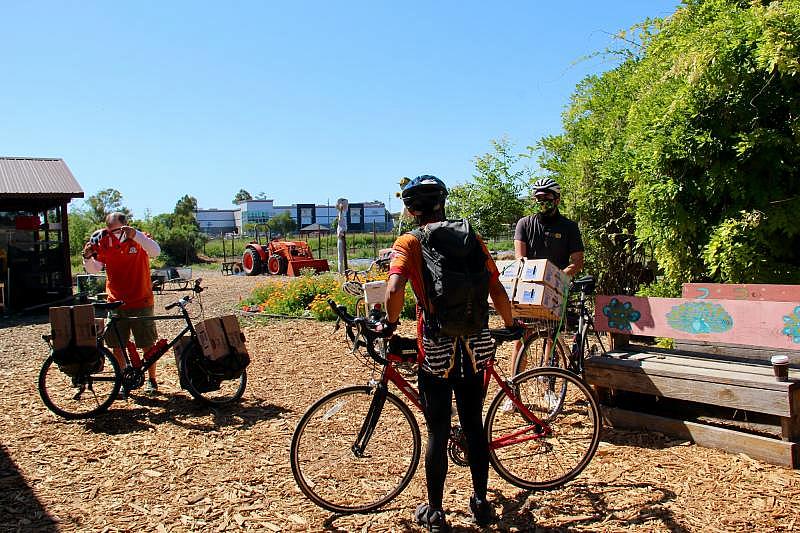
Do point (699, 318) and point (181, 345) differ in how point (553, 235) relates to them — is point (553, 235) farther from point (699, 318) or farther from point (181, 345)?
point (181, 345)

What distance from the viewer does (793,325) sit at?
404 centimetres

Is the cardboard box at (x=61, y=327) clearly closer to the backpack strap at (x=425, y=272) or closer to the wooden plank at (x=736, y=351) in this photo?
the backpack strap at (x=425, y=272)

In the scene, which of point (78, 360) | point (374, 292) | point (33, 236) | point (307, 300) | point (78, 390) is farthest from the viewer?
point (33, 236)

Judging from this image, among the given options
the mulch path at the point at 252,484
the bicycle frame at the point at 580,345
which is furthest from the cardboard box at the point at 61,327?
the bicycle frame at the point at 580,345

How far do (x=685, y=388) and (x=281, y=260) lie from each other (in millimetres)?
19980

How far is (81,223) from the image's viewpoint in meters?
38.6

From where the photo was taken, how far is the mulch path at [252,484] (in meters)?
3.52

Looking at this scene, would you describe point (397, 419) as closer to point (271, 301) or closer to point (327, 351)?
point (327, 351)

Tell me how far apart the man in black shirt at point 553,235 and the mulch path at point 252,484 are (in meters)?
1.35

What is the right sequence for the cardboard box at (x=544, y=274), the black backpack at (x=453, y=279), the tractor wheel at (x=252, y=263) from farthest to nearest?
Result: 1. the tractor wheel at (x=252, y=263)
2. the cardboard box at (x=544, y=274)
3. the black backpack at (x=453, y=279)

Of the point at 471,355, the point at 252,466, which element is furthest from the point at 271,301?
the point at 471,355

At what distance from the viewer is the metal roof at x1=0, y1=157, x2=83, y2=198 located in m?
13.5

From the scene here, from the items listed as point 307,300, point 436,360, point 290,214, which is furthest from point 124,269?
point 290,214

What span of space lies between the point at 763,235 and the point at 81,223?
40.2m
